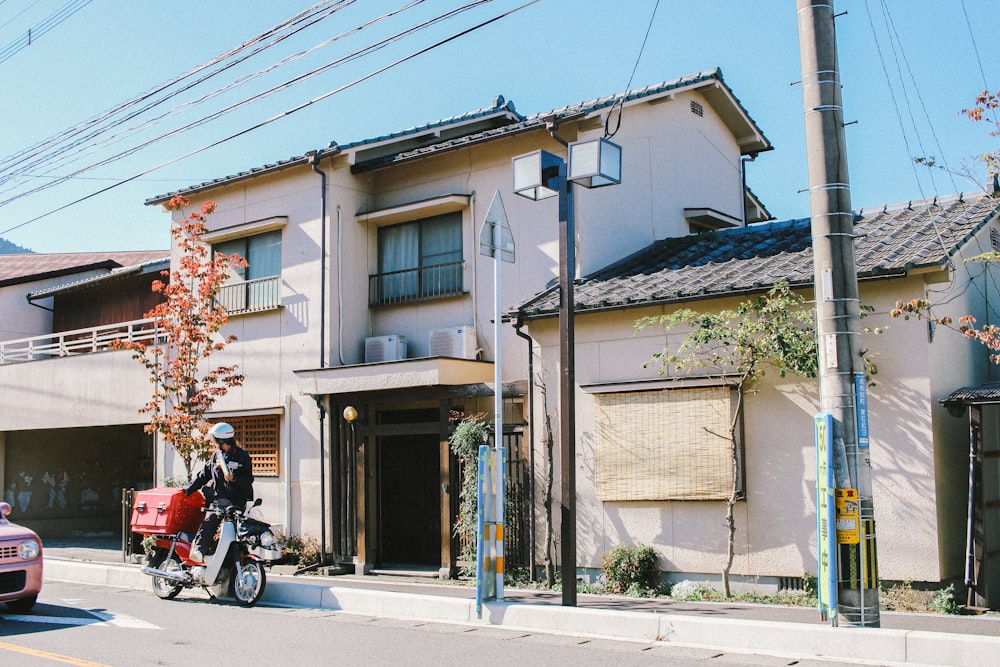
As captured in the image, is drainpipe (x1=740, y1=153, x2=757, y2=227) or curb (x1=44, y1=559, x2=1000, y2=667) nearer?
curb (x1=44, y1=559, x2=1000, y2=667)

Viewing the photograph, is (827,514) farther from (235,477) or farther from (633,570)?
(235,477)

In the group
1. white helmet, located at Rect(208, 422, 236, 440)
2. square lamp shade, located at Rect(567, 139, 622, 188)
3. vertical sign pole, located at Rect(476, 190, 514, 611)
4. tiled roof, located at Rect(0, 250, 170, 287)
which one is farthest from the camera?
tiled roof, located at Rect(0, 250, 170, 287)

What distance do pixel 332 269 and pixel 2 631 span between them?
26.2 ft

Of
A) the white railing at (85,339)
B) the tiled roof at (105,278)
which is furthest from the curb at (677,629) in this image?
the tiled roof at (105,278)

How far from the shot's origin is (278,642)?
9.02 m

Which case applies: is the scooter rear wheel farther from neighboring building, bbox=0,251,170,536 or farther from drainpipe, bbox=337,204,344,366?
neighboring building, bbox=0,251,170,536

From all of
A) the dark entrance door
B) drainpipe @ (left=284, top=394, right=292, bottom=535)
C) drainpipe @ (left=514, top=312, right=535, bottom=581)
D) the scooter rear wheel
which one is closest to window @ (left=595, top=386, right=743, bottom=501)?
drainpipe @ (left=514, top=312, right=535, bottom=581)

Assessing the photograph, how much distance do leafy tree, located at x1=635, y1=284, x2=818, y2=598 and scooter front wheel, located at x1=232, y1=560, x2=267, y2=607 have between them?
216 inches

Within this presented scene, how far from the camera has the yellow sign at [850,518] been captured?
26.7 feet

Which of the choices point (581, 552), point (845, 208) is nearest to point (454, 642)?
point (581, 552)

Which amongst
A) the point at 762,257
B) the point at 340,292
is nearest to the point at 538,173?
the point at 762,257

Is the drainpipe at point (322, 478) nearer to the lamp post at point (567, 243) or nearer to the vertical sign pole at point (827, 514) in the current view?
the lamp post at point (567, 243)

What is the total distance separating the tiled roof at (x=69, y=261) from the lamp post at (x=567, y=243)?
20634 millimetres

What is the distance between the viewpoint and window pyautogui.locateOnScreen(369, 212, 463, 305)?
1602 cm
